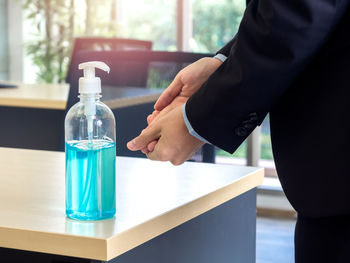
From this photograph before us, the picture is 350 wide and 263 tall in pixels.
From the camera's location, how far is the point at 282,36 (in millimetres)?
863

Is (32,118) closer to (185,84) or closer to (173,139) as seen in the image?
(185,84)

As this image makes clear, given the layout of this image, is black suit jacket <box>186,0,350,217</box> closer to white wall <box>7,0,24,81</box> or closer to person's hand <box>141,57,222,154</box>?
person's hand <box>141,57,222,154</box>

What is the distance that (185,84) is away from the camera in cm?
112

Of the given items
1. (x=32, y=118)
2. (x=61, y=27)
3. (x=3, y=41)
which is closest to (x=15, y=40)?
(x=3, y=41)

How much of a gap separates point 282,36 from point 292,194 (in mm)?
230

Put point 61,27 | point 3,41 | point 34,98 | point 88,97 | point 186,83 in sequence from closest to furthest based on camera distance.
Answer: point 88,97 < point 186,83 < point 34,98 < point 61,27 < point 3,41

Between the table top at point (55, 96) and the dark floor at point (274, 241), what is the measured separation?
1209 mm

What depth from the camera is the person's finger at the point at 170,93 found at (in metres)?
1.12

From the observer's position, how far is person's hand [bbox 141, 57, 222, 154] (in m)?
1.10

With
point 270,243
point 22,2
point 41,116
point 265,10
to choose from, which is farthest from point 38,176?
point 22,2

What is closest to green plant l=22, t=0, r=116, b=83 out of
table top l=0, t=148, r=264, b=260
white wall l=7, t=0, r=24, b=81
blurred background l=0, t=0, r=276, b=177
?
blurred background l=0, t=0, r=276, b=177

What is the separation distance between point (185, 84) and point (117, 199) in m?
0.22

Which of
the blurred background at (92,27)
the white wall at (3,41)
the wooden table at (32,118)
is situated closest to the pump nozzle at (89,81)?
the wooden table at (32,118)

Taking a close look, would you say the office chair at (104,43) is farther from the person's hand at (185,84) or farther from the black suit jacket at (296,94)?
the black suit jacket at (296,94)
